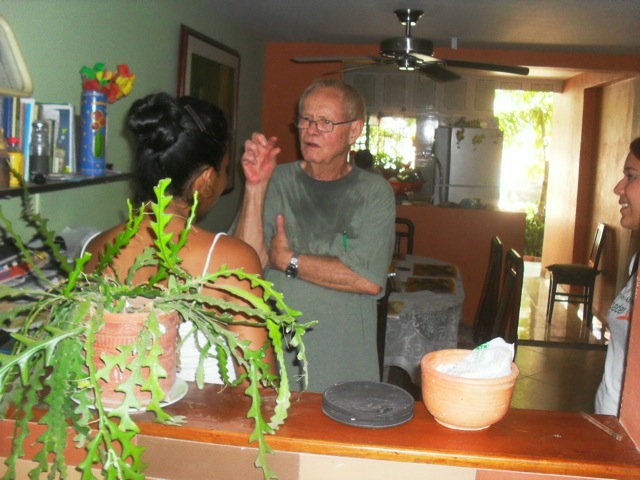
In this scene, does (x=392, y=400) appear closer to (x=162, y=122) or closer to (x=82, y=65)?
(x=162, y=122)

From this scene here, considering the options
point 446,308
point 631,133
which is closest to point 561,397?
point 446,308

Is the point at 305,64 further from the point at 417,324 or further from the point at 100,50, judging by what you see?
the point at 417,324

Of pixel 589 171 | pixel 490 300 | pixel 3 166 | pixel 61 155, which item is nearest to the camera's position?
pixel 3 166

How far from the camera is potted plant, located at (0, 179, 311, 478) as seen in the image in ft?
2.92

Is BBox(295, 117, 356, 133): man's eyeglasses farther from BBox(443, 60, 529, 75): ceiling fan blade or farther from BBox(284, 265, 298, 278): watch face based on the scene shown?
BBox(443, 60, 529, 75): ceiling fan blade

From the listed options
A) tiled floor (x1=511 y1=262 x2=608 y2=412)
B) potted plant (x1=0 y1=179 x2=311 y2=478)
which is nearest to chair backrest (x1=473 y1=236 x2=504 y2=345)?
tiled floor (x1=511 y1=262 x2=608 y2=412)

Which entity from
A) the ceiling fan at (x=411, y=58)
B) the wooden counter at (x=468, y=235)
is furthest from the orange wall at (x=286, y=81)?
the ceiling fan at (x=411, y=58)

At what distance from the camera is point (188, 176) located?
55.0 inches

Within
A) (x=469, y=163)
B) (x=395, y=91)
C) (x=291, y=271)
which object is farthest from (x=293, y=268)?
(x=469, y=163)

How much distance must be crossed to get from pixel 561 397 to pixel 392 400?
12.5 feet

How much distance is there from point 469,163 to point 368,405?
6.52m

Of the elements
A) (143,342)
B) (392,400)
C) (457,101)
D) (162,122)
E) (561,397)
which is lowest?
(561,397)

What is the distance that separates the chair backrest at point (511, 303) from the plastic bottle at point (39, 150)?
1928mm

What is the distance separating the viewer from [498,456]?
1.00 metres
